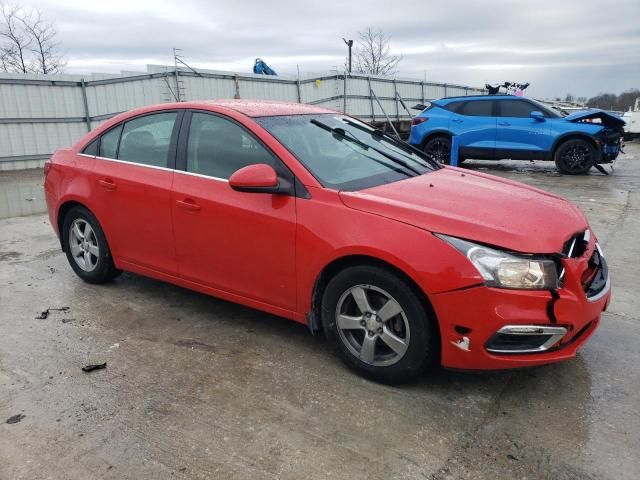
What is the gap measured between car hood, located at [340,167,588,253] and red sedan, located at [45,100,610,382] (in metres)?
0.01

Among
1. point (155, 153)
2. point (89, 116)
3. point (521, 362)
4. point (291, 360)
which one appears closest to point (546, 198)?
point (521, 362)

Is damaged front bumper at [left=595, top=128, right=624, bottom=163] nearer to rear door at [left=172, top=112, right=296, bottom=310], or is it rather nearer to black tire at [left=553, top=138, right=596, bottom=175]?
black tire at [left=553, top=138, right=596, bottom=175]

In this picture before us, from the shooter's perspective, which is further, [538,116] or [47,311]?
[538,116]

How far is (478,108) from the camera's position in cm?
1175

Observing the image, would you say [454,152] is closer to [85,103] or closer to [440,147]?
[440,147]

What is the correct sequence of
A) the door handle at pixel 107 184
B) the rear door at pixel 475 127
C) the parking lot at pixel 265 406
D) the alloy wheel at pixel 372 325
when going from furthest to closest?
the rear door at pixel 475 127 < the door handle at pixel 107 184 < the alloy wheel at pixel 372 325 < the parking lot at pixel 265 406

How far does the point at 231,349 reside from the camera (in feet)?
11.4

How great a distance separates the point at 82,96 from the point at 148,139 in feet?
35.1

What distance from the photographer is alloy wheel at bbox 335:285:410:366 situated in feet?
9.38

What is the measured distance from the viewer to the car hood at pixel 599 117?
10.9 meters

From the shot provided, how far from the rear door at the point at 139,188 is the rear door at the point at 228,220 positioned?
145mm

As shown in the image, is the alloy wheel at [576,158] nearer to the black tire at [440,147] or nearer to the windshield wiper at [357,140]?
the black tire at [440,147]

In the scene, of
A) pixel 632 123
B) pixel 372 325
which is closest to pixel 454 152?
pixel 372 325

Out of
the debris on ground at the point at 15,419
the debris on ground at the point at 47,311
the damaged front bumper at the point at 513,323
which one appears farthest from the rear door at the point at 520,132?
the debris on ground at the point at 15,419
